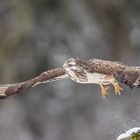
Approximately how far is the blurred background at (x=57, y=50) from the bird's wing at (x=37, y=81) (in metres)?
4.61

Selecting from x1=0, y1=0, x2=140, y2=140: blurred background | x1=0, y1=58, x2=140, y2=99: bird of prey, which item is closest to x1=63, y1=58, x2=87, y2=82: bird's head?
x1=0, y1=58, x2=140, y2=99: bird of prey

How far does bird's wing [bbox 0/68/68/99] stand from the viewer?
164 centimetres

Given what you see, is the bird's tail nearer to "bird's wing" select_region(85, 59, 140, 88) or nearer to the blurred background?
"bird's wing" select_region(85, 59, 140, 88)

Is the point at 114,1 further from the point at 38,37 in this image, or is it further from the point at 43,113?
the point at 43,113

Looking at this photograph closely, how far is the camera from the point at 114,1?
6.72 meters

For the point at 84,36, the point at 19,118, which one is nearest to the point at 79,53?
the point at 84,36

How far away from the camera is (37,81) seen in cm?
171

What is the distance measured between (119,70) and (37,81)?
0.22 m

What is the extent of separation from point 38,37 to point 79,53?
0.41 m

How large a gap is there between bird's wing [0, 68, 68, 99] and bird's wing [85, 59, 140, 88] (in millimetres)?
72

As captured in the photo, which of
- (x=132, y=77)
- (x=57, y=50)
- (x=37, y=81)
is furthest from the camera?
(x=57, y=50)

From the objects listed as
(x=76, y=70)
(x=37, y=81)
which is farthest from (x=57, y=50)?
(x=76, y=70)

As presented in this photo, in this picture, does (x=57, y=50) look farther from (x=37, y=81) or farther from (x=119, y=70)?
(x=119, y=70)

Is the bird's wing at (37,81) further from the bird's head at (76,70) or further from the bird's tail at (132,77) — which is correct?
the bird's tail at (132,77)
